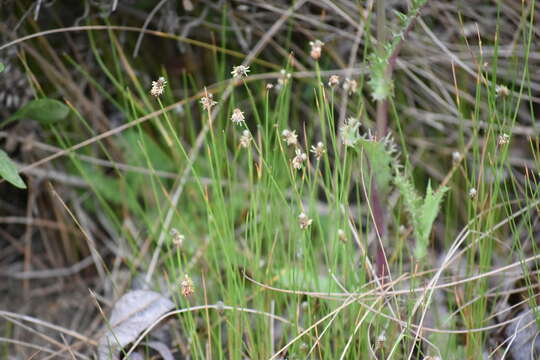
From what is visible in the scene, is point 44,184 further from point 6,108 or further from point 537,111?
point 537,111

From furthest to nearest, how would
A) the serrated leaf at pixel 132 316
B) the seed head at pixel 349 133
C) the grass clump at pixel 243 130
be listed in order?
1. the grass clump at pixel 243 130
2. the serrated leaf at pixel 132 316
3. the seed head at pixel 349 133

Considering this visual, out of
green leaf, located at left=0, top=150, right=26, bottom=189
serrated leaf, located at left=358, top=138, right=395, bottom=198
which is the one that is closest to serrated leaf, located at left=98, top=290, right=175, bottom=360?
green leaf, located at left=0, top=150, right=26, bottom=189

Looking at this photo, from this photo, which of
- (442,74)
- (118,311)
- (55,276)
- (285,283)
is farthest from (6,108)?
(442,74)

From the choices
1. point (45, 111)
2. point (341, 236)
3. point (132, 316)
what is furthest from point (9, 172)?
point (341, 236)

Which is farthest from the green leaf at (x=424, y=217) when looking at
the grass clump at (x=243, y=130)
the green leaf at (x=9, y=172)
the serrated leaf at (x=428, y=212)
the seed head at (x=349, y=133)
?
the green leaf at (x=9, y=172)

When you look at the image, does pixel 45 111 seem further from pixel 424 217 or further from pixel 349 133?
pixel 424 217

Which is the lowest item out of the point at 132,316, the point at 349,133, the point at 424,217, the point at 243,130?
the point at 132,316

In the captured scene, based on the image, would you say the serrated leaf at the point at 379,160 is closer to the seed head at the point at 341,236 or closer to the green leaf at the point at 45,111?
the seed head at the point at 341,236
